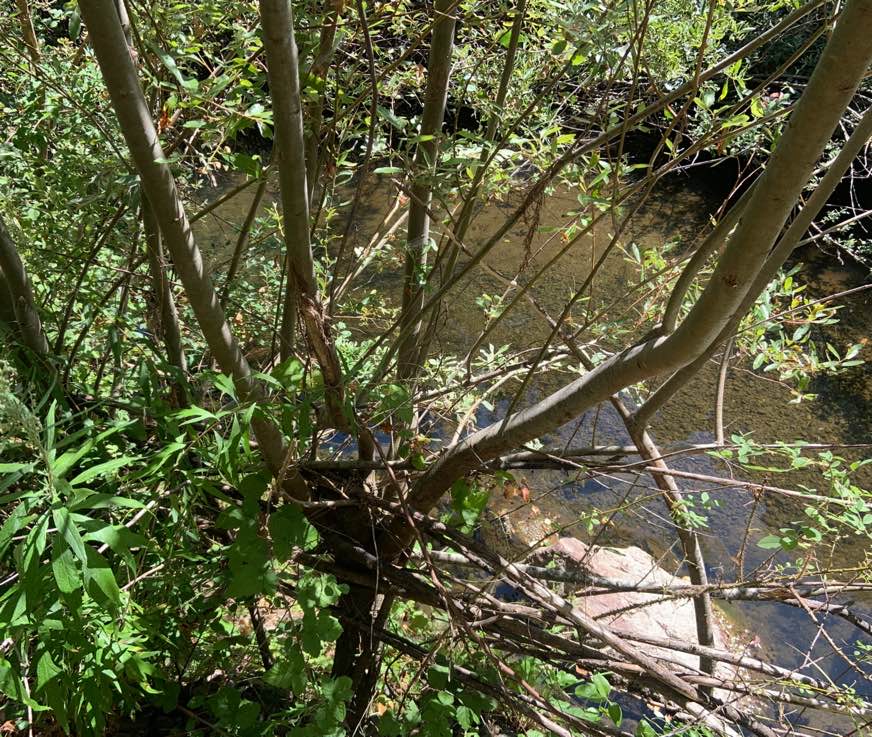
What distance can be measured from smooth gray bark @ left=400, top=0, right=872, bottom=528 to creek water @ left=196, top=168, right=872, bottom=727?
1.92 m

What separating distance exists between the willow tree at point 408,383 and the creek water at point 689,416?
4.65ft

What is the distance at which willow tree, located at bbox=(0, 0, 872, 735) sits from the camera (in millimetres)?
1271

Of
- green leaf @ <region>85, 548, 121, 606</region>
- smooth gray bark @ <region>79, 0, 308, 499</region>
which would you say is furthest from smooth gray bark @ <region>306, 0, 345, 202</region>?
green leaf @ <region>85, 548, 121, 606</region>

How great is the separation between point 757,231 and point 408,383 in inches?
44.8

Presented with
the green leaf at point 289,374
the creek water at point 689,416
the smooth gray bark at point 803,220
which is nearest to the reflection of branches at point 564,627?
the green leaf at point 289,374

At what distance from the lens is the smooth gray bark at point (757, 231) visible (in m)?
0.96

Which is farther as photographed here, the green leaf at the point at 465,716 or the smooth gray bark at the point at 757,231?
the green leaf at the point at 465,716

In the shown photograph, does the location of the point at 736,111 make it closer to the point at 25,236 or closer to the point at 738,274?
the point at 738,274

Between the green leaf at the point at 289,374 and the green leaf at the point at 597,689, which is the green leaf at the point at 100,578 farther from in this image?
the green leaf at the point at 597,689

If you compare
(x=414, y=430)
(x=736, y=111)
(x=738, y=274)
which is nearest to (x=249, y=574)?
(x=414, y=430)

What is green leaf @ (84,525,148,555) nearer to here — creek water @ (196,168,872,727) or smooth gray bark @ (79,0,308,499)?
smooth gray bark @ (79,0,308,499)

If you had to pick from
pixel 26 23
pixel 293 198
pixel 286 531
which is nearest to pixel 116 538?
pixel 286 531

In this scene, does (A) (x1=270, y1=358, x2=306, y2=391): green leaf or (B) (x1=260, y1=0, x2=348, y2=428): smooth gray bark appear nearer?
(B) (x1=260, y1=0, x2=348, y2=428): smooth gray bark

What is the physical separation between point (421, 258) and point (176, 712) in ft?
5.47
